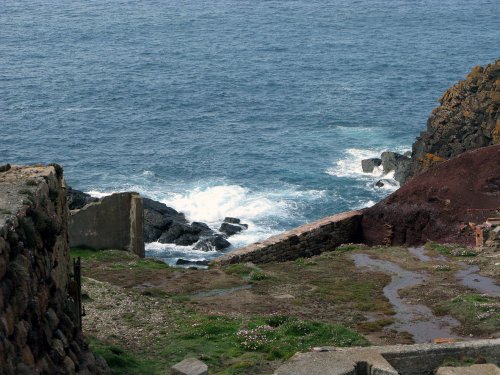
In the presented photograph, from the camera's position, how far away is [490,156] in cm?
3906

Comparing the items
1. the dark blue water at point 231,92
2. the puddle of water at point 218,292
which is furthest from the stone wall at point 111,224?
the dark blue water at point 231,92

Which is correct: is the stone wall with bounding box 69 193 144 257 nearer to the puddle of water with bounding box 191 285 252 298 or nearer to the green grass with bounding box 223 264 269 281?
the green grass with bounding box 223 264 269 281

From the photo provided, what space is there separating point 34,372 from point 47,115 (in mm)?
73291

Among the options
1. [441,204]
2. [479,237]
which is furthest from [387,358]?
[441,204]

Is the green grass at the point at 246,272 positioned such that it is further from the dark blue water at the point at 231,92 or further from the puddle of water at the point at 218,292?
the dark blue water at the point at 231,92

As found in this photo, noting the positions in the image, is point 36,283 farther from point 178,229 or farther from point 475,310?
point 178,229

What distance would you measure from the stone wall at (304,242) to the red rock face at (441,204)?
0.68 m

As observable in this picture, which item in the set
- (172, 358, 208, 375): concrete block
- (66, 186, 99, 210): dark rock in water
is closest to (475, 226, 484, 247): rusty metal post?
(172, 358, 208, 375): concrete block

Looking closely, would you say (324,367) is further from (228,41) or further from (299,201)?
(228,41)

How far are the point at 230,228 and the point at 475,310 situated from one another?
35466mm

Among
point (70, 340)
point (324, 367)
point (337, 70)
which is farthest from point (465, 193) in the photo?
point (337, 70)

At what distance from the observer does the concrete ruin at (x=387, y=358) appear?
1888 cm

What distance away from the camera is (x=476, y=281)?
2938 centimetres

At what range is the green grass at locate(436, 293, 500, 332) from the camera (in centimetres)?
2408
